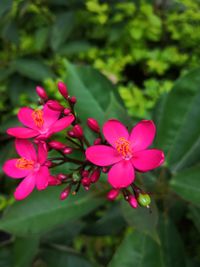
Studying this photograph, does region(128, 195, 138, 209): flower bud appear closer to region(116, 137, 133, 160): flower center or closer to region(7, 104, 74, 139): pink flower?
region(116, 137, 133, 160): flower center

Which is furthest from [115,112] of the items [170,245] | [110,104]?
[170,245]

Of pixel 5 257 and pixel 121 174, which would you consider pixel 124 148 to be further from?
pixel 5 257

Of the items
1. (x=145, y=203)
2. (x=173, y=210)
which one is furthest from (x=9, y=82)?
(x=145, y=203)

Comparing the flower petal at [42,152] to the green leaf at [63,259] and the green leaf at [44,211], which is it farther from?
the green leaf at [63,259]

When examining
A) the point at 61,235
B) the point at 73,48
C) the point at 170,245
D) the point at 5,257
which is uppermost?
the point at 73,48

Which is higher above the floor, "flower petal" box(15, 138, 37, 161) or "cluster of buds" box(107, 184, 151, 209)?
"cluster of buds" box(107, 184, 151, 209)

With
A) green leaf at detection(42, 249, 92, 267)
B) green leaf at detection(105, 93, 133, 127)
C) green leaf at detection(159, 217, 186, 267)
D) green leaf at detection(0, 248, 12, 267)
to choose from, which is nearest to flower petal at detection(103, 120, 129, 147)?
green leaf at detection(105, 93, 133, 127)

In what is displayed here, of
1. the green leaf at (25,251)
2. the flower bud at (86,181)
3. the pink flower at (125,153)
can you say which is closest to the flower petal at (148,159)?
the pink flower at (125,153)
